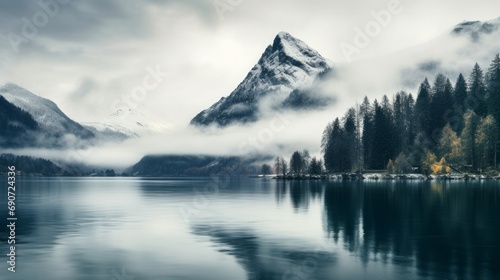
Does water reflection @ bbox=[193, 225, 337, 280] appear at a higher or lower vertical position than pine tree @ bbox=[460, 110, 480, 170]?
lower

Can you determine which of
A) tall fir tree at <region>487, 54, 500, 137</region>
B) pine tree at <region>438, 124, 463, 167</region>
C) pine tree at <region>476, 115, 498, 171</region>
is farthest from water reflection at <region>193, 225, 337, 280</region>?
tall fir tree at <region>487, 54, 500, 137</region>

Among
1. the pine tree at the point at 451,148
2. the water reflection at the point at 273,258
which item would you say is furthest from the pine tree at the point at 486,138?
the water reflection at the point at 273,258

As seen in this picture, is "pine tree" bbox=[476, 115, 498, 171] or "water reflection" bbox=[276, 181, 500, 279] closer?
"water reflection" bbox=[276, 181, 500, 279]

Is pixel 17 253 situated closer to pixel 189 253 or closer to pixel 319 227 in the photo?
pixel 189 253

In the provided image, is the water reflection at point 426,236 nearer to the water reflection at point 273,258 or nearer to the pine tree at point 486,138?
the water reflection at point 273,258

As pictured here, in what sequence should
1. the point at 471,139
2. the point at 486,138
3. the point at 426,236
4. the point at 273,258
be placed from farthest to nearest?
the point at 471,139
the point at 486,138
the point at 426,236
the point at 273,258

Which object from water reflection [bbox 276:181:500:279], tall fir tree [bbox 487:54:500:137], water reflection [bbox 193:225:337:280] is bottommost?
water reflection [bbox 193:225:337:280]

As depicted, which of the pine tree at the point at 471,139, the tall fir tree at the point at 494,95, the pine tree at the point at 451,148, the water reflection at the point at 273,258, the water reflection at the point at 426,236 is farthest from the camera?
the tall fir tree at the point at 494,95

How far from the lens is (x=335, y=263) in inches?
1383

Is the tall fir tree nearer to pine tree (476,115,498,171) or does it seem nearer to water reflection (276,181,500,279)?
pine tree (476,115,498,171)

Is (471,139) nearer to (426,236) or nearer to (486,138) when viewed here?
(486,138)

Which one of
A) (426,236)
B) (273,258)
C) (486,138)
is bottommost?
(273,258)

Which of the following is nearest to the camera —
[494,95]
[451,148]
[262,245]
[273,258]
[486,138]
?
[273,258]

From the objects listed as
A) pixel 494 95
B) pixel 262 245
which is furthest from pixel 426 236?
pixel 494 95
